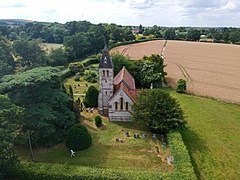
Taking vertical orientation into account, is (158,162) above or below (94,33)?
below

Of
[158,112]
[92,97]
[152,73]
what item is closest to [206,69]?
[152,73]

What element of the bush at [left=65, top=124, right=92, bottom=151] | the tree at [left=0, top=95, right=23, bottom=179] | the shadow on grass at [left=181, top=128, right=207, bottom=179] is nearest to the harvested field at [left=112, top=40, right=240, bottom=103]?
the shadow on grass at [left=181, top=128, right=207, bottom=179]

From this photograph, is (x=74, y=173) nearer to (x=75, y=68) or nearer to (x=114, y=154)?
(x=114, y=154)

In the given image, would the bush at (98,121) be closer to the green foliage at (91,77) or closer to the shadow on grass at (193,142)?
the shadow on grass at (193,142)

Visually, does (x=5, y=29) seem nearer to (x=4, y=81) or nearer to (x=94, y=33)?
(x=94, y=33)

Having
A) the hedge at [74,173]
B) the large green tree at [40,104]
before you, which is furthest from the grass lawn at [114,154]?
the hedge at [74,173]

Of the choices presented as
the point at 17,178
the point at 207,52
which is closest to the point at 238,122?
the point at 17,178

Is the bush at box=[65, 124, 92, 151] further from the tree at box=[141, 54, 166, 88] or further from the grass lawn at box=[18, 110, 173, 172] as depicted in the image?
the tree at box=[141, 54, 166, 88]

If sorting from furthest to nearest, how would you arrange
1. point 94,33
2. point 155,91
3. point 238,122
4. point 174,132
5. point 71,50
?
point 94,33 < point 71,50 < point 238,122 < point 155,91 < point 174,132
